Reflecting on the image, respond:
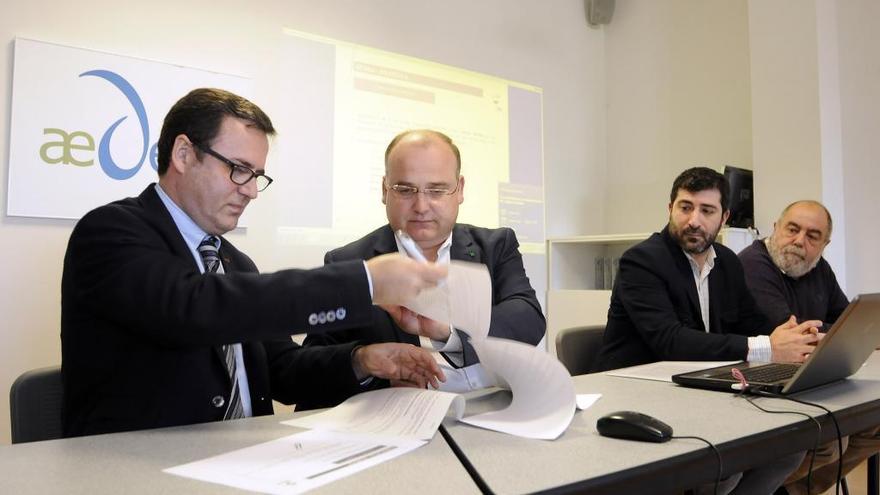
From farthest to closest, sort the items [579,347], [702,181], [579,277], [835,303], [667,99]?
[579,277] → [667,99] → [835,303] → [702,181] → [579,347]

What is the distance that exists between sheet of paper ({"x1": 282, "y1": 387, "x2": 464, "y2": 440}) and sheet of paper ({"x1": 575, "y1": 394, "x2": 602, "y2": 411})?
24cm

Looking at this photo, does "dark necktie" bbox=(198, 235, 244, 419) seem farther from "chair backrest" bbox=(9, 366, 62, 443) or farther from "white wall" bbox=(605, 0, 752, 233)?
"white wall" bbox=(605, 0, 752, 233)

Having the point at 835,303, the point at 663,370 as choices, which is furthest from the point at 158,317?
the point at 835,303

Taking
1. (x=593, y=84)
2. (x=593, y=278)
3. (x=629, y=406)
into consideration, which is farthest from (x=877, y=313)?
(x=593, y=84)

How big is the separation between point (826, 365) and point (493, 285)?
86cm

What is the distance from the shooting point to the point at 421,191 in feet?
5.59

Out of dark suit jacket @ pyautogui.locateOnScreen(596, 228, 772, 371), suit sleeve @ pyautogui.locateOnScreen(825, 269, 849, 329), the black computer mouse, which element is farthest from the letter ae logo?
suit sleeve @ pyautogui.locateOnScreen(825, 269, 849, 329)

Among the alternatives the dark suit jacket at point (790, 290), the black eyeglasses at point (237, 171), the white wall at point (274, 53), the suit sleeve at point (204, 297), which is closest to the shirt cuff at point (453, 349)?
the suit sleeve at point (204, 297)

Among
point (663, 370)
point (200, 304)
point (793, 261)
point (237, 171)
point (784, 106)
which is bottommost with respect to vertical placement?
point (663, 370)

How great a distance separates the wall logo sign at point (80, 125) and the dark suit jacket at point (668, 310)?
2.18 meters

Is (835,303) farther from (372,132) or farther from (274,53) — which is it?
(274,53)

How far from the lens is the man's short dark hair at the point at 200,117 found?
50.6 inches

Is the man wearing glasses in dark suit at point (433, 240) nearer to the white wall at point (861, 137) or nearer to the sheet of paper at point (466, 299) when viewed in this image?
the sheet of paper at point (466, 299)

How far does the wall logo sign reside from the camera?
2543mm
